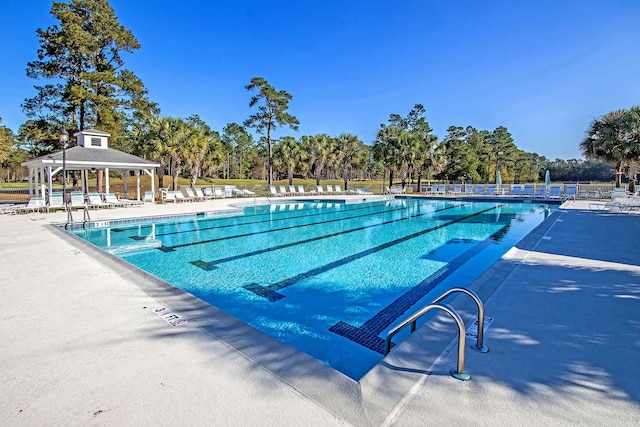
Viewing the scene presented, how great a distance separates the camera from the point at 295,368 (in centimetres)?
245

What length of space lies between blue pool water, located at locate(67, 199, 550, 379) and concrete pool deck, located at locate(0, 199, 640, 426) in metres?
0.88

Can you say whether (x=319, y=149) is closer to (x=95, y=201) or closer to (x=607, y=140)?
(x=95, y=201)

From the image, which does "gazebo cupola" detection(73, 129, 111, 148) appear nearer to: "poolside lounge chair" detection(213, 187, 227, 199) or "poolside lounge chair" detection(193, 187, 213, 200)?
"poolside lounge chair" detection(193, 187, 213, 200)

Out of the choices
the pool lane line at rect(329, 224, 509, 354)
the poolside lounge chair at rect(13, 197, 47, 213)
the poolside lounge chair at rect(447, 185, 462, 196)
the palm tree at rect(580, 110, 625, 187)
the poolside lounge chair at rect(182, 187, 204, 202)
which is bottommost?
the pool lane line at rect(329, 224, 509, 354)

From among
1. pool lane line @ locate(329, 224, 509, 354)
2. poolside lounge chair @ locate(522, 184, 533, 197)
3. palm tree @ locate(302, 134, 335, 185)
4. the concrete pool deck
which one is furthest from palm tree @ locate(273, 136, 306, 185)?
the concrete pool deck

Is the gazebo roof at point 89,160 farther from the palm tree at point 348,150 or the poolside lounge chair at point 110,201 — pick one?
the palm tree at point 348,150

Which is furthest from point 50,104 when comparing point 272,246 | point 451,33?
point 451,33

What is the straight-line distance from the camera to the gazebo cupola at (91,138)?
17.7 metres

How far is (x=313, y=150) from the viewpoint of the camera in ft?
109

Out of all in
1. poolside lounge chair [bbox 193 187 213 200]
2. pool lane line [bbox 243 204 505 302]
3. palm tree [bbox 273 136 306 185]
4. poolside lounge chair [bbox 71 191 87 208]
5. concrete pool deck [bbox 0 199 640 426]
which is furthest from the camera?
palm tree [bbox 273 136 306 185]

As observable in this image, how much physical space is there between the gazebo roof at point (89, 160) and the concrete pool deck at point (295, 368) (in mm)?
13212

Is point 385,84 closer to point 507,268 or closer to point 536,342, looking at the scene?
point 507,268

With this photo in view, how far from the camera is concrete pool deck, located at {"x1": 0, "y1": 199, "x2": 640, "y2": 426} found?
1.99 m

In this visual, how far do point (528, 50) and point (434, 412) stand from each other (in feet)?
62.4
